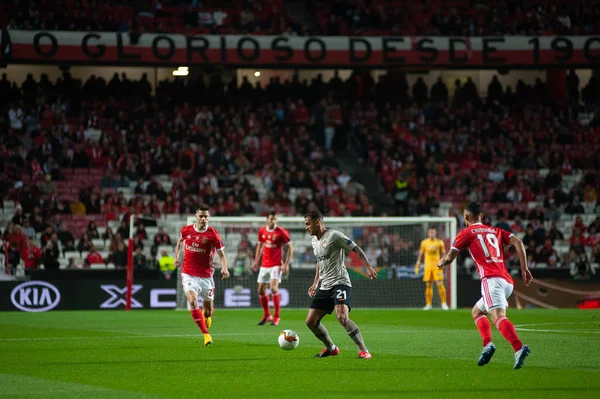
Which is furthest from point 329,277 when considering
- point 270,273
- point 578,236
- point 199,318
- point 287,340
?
point 578,236

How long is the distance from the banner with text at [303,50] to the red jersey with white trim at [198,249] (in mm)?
21352

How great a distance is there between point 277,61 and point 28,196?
1117 centimetres

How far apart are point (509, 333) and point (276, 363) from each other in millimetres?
2914

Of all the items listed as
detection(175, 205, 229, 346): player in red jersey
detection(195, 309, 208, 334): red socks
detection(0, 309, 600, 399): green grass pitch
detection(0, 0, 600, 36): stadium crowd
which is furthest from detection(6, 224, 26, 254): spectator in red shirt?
detection(195, 309, 208, 334): red socks

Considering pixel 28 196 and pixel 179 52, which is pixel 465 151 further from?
pixel 28 196

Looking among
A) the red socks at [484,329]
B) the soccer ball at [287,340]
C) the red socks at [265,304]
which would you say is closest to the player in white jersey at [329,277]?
the soccer ball at [287,340]

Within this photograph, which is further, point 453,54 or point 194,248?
point 453,54

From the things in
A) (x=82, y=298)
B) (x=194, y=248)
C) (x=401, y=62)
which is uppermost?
(x=401, y=62)

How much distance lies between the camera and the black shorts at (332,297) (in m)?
11.9

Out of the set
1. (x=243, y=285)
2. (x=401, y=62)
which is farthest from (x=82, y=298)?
(x=401, y=62)

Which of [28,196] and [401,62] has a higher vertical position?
[401,62]

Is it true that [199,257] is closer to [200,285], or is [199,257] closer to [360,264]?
[200,285]

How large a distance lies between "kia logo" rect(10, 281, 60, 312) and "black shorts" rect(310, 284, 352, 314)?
15656mm

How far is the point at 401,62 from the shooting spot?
37.5m
